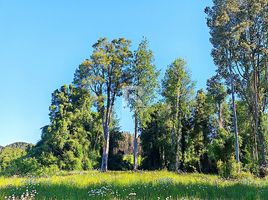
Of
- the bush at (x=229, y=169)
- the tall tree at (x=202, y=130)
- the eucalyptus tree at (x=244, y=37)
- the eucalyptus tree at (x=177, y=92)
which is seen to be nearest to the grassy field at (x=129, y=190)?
the bush at (x=229, y=169)

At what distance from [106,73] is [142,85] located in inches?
164

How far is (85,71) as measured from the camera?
35844 millimetres

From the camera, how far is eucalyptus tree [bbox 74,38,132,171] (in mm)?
35719

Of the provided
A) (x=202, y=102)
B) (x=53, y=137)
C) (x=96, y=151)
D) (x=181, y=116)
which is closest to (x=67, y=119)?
(x=53, y=137)

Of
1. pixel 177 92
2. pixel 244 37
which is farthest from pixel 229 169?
pixel 177 92

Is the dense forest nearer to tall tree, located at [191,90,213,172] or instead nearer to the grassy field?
tall tree, located at [191,90,213,172]

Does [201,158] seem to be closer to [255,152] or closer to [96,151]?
[255,152]

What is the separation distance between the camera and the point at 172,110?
46.2 m

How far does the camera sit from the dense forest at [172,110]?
29.9 meters

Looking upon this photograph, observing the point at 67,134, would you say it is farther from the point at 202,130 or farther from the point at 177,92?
the point at 202,130

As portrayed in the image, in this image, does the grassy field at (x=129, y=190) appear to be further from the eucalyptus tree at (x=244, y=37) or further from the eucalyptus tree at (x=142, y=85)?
the eucalyptus tree at (x=142, y=85)

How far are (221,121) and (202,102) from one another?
4510 mm

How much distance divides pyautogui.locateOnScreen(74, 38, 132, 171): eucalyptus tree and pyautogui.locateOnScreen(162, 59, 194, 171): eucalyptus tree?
31.4 feet

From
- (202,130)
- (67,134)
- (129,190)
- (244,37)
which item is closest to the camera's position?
(129,190)
